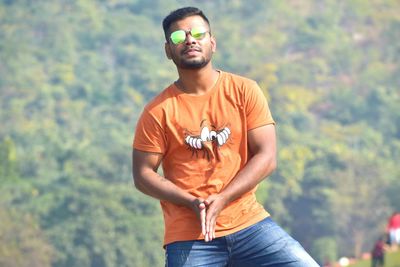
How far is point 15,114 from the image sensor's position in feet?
268

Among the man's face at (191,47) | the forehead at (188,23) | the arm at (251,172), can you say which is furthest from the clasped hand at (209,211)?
the forehead at (188,23)

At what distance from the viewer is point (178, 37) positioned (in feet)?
16.8

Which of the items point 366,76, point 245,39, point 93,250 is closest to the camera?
point 93,250

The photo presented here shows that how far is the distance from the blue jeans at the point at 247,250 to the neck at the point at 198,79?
0.57m

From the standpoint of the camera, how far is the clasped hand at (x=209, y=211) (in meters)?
4.97

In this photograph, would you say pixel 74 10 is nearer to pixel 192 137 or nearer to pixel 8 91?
pixel 8 91

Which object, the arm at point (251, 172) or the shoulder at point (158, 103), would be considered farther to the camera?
the shoulder at point (158, 103)

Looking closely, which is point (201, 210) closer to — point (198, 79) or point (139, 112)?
point (198, 79)

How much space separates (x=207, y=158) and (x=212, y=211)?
9.7 inches

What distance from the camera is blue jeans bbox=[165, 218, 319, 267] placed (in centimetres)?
505

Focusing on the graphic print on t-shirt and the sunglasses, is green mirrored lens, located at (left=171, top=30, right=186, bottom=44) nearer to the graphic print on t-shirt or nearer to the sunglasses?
the sunglasses

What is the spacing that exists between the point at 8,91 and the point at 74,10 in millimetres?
21627

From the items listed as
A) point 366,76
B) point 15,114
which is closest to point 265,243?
point 15,114

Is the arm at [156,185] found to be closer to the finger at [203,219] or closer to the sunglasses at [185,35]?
the finger at [203,219]
